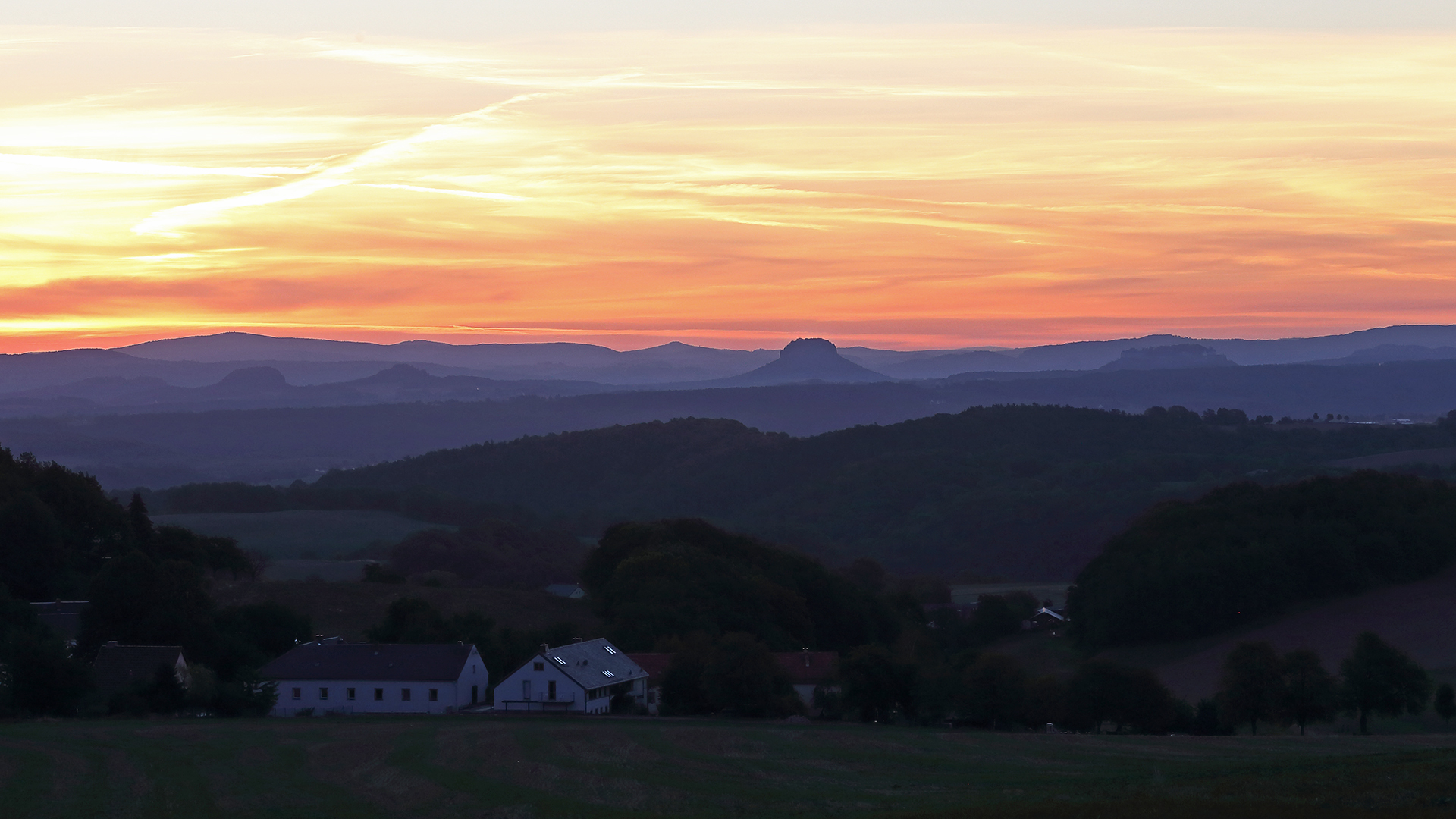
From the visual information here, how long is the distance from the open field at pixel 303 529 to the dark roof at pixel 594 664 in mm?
69448

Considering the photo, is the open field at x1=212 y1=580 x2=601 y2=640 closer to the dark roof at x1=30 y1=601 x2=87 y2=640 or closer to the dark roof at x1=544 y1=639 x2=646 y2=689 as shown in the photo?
the dark roof at x1=30 y1=601 x2=87 y2=640

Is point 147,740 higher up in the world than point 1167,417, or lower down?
lower down

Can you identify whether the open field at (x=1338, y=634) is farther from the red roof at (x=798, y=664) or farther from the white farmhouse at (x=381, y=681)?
the white farmhouse at (x=381, y=681)

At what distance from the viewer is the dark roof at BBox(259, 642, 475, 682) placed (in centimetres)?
4516

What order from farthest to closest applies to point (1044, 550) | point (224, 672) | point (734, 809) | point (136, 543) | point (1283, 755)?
point (1044, 550) < point (136, 543) < point (224, 672) < point (1283, 755) < point (734, 809)

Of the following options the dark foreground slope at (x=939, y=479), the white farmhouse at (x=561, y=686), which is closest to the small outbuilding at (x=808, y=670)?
the white farmhouse at (x=561, y=686)

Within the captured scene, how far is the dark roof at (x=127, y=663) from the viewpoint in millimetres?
42438

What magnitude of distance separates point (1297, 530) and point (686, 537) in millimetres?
31326

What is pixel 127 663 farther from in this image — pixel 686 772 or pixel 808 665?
pixel 686 772

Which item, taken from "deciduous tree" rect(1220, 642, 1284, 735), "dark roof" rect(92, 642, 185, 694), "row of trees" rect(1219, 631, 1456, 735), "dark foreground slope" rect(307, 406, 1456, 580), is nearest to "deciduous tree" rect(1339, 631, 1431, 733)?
"row of trees" rect(1219, 631, 1456, 735)

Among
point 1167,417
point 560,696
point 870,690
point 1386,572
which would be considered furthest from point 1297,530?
point 1167,417

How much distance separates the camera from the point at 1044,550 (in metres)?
131

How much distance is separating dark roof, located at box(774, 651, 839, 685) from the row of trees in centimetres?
1351

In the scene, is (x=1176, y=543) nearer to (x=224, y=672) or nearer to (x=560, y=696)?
(x=560, y=696)
